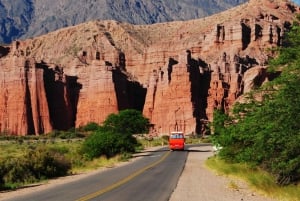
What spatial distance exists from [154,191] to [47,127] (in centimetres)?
12245

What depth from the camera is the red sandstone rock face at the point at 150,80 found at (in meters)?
139

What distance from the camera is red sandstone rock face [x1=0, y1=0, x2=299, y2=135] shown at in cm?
13862

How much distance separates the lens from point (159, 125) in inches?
5438

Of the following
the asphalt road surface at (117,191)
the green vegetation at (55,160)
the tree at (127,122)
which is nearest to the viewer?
the asphalt road surface at (117,191)

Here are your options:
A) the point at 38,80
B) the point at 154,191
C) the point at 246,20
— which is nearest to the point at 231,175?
the point at 154,191

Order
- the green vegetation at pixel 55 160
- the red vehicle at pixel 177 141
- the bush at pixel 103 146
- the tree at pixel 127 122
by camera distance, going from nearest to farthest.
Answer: the green vegetation at pixel 55 160, the bush at pixel 103 146, the red vehicle at pixel 177 141, the tree at pixel 127 122

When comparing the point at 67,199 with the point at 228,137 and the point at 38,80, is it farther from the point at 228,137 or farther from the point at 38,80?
the point at 38,80

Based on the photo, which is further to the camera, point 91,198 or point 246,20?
point 246,20

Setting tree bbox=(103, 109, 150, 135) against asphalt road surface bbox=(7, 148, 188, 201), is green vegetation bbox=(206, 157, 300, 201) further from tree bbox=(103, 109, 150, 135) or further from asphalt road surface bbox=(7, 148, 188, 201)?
tree bbox=(103, 109, 150, 135)

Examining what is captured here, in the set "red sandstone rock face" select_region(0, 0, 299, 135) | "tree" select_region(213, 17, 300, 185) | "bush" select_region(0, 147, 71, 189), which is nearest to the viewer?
"tree" select_region(213, 17, 300, 185)

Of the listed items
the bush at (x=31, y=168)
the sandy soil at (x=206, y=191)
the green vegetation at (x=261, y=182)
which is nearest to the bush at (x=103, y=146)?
the bush at (x=31, y=168)

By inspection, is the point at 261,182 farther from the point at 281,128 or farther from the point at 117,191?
the point at 117,191

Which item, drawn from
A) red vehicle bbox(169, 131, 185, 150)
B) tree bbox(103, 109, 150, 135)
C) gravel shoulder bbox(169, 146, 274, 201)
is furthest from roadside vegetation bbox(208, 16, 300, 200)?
tree bbox(103, 109, 150, 135)

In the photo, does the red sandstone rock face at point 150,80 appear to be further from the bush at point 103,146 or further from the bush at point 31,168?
the bush at point 31,168
